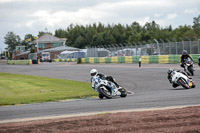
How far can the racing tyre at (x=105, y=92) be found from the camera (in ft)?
51.3

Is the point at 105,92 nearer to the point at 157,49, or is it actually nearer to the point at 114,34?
the point at 157,49

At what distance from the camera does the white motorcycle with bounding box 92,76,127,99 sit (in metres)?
15.6

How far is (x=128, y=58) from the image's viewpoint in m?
54.8

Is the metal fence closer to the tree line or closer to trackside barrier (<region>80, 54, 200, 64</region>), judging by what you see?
trackside barrier (<region>80, 54, 200, 64</region>)

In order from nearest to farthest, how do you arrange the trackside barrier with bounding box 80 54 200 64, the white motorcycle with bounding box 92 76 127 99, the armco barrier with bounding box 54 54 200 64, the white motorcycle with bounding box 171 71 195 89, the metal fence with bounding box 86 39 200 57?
the white motorcycle with bounding box 92 76 127 99 → the white motorcycle with bounding box 171 71 195 89 → the metal fence with bounding box 86 39 200 57 → the trackside barrier with bounding box 80 54 200 64 → the armco barrier with bounding box 54 54 200 64

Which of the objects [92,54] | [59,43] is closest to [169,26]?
[59,43]

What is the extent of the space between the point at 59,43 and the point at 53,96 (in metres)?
142

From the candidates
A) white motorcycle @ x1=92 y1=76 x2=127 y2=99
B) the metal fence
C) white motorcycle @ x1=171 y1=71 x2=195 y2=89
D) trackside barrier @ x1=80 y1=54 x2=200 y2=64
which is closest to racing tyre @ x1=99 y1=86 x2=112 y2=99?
white motorcycle @ x1=92 y1=76 x2=127 y2=99

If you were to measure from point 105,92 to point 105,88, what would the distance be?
0.17 metres

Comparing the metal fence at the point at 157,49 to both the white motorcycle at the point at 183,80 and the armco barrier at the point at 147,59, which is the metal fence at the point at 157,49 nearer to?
the armco barrier at the point at 147,59

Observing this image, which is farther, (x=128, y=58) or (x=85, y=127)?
(x=128, y=58)

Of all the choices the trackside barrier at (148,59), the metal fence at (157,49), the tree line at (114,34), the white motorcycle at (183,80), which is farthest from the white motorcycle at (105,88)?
the tree line at (114,34)

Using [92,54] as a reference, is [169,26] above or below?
above

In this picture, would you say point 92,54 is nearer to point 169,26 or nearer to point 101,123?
point 101,123
